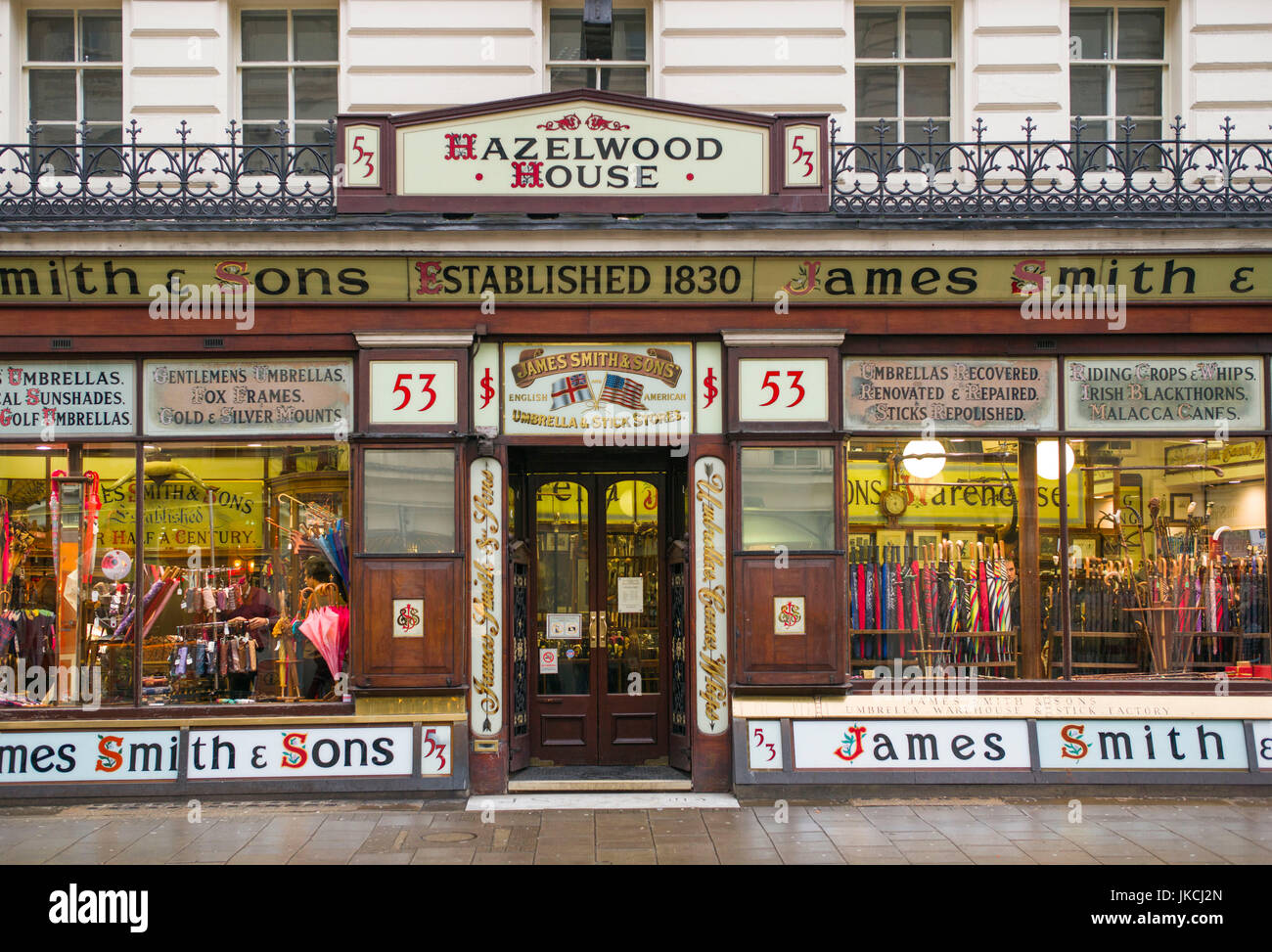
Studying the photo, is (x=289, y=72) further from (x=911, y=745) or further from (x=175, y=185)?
(x=911, y=745)

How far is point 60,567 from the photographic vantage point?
11.6m

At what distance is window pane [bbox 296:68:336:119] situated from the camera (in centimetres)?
1239

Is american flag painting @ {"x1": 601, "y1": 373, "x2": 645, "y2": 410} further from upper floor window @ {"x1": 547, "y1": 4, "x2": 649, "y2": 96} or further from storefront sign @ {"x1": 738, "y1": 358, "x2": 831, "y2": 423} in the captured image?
upper floor window @ {"x1": 547, "y1": 4, "x2": 649, "y2": 96}

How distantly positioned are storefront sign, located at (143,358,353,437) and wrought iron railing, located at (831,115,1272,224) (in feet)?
16.3

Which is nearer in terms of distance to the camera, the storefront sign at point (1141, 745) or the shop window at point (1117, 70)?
the storefront sign at point (1141, 745)

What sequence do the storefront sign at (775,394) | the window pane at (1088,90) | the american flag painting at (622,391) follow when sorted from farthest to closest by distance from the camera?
the window pane at (1088,90) → the american flag painting at (622,391) → the storefront sign at (775,394)

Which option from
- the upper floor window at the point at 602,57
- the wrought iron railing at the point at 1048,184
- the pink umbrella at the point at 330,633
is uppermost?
the upper floor window at the point at 602,57

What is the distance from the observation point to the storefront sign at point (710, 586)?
449 inches

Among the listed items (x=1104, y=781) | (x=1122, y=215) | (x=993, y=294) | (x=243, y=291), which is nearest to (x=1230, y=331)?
(x=1122, y=215)

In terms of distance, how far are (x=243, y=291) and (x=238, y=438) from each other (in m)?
1.37

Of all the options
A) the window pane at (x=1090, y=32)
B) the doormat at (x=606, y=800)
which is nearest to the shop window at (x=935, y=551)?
the doormat at (x=606, y=800)

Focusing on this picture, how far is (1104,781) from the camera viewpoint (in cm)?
1110

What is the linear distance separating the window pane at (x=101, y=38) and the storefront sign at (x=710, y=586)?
285 inches

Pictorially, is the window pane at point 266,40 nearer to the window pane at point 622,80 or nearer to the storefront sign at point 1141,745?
the window pane at point 622,80
